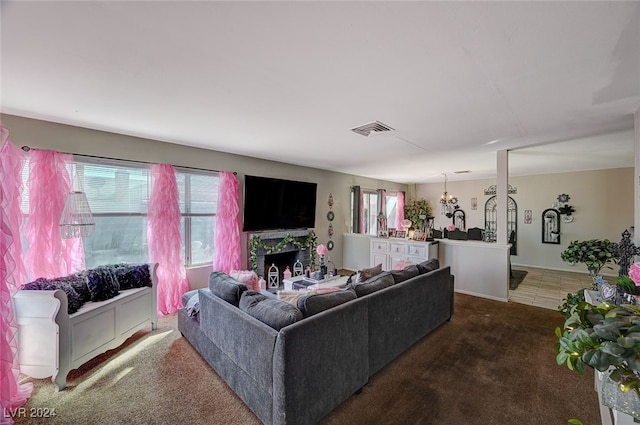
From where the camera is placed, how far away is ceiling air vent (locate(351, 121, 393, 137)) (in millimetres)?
3107

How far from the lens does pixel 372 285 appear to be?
2582mm

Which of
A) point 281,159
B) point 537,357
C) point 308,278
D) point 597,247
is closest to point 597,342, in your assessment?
point 537,357

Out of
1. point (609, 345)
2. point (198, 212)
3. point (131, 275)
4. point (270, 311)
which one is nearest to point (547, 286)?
point (270, 311)

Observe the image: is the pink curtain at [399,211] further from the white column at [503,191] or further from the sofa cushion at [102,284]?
the sofa cushion at [102,284]

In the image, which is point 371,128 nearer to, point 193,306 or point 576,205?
point 193,306

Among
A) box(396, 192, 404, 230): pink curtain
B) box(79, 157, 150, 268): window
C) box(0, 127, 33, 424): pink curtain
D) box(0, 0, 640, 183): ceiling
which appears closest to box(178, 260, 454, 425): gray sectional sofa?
box(0, 127, 33, 424): pink curtain

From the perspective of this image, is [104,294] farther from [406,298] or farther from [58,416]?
[406,298]

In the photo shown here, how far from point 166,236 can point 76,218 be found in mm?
1101

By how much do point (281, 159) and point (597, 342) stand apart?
16.4 ft

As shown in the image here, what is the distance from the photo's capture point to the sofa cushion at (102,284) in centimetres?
273

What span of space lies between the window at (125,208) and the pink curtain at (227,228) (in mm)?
267

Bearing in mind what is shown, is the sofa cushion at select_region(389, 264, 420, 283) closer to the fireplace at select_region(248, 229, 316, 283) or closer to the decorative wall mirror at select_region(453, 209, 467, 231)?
the fireplace at select_region(248, 229, 316, 283)

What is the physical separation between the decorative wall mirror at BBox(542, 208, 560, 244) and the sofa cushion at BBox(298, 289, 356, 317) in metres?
7.62

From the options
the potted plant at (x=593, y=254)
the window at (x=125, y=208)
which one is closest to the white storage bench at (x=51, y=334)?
the window at (x=125, y=208)
